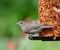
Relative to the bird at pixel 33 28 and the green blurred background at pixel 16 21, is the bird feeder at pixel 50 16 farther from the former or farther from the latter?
the green blurred background at pixel 16 21

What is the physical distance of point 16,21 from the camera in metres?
7.12

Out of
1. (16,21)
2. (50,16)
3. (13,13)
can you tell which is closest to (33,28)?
(50,16)

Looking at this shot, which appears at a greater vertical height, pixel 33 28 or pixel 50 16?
pixel 50 16

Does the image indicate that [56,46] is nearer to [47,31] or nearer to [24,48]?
[24,48]

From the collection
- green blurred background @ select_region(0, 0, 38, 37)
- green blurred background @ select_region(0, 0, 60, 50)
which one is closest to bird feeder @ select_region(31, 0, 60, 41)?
green blurred background @ select_region(0, 0, 60, 50)

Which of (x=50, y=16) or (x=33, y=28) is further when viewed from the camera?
(x=50, y=16)

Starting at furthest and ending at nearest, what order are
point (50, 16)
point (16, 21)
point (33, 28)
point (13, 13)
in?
point (13, 13) < point (16, 21) < point (50, 16) < point (33, 28)

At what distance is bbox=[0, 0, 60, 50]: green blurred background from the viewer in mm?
6348

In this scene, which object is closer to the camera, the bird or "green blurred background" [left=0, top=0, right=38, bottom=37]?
the bird

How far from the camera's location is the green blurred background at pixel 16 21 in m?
6.35

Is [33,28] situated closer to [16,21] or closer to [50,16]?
[50,16]

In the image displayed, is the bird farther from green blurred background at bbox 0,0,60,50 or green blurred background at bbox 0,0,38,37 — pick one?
green blurred background at bbox 0,0,38,37

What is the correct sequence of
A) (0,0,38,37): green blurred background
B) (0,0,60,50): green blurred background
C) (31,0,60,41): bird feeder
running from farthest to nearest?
(0,0,38,37): green blurred background
(0,0,60,50): green blurred background
(31,0,60,41): bird feeder

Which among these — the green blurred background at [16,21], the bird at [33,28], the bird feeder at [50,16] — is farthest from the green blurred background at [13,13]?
the bird at [33,28]
